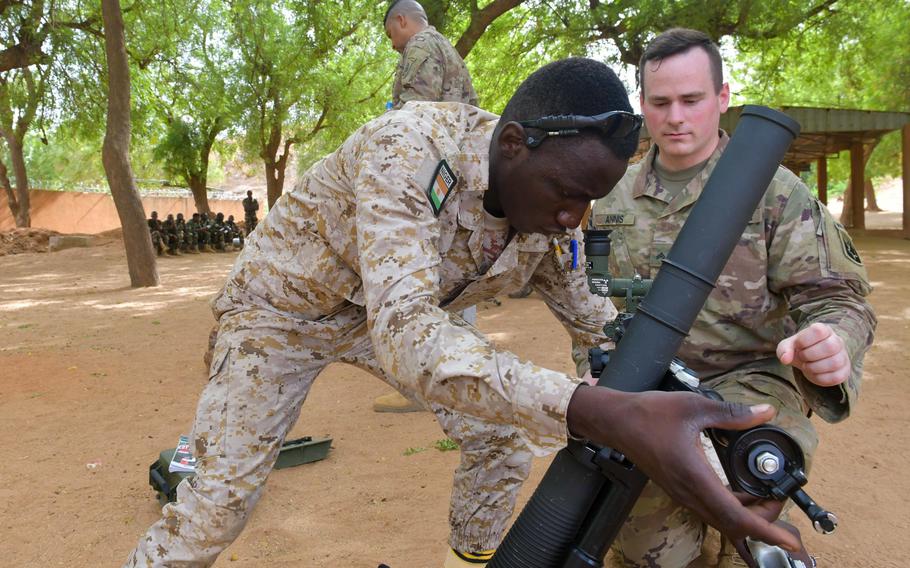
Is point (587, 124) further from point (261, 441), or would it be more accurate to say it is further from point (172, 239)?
point (172, 239)

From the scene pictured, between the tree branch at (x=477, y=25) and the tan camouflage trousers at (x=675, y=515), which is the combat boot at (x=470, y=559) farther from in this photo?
the tree branch at (x=477, y=25)

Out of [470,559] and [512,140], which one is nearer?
[512,140]

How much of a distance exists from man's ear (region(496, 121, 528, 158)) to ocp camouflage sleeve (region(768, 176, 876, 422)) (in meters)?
1.06

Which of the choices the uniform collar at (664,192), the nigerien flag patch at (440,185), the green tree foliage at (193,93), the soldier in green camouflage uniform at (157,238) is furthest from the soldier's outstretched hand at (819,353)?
the soldier in green camouflage uniform at (157,238)

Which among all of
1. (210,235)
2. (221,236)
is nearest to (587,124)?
(210,235)

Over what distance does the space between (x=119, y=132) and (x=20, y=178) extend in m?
16.0

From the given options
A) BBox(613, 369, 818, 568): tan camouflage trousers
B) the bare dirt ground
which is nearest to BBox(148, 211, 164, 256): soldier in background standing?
the bare dirt ground

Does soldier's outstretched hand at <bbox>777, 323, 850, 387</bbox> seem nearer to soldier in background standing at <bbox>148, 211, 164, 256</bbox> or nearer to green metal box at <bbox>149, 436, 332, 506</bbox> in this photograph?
green metal box at <bbox>149, 436, 332, 506</bbox>

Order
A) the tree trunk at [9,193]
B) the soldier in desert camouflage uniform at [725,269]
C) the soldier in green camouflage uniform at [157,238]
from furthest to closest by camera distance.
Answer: the tree trunk at [9,193] < the soldier in green camouflage uniform at [157,238] < the soldier in desert camouflage uniform at [725,269]

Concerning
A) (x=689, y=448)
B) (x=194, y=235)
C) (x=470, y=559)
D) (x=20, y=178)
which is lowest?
(x=470, y=559)

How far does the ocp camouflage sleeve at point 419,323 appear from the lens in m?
1.54

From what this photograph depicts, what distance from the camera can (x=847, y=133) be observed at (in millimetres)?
15867

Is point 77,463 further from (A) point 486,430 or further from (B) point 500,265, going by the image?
(B) point 500,265

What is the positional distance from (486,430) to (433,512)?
117 cm
